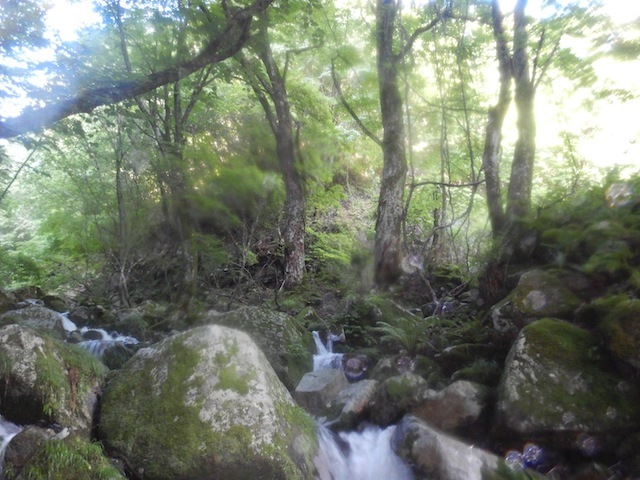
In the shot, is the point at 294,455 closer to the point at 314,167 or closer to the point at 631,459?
the point at 631,459

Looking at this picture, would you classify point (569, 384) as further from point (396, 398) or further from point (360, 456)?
point (360, 456)

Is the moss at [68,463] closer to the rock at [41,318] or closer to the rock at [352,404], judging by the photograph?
the rock at [352,404]

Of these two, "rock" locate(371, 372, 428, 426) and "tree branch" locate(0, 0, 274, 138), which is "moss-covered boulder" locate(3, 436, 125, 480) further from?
"tree branch" locate(0, 0, 274, 138)

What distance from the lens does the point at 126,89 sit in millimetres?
5891

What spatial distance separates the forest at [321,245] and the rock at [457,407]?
0.03 m

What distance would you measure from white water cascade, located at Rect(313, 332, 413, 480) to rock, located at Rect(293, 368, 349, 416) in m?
0.56

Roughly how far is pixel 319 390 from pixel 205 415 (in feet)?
6.98

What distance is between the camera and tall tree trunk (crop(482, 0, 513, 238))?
28.0ft

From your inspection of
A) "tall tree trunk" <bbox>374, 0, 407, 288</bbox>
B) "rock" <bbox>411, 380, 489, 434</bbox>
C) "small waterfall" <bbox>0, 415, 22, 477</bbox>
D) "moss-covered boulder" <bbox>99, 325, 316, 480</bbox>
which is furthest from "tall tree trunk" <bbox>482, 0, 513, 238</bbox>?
"small waterfall" <bbox>0, 415, 22, 477</bbox>

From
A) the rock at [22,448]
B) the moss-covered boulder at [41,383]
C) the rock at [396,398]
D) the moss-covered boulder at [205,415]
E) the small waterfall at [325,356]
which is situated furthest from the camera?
the small waterfall at [325,356]

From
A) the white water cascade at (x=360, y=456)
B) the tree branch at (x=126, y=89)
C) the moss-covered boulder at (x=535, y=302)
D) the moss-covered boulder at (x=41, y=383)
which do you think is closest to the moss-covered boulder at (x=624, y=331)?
the moss-covered boulder at (x=535, y=302)

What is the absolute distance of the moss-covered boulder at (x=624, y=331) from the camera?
13.3 feet

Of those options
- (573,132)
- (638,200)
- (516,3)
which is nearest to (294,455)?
(638,200)

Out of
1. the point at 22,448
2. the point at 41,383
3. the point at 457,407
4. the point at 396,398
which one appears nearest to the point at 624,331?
the point at 457,407
